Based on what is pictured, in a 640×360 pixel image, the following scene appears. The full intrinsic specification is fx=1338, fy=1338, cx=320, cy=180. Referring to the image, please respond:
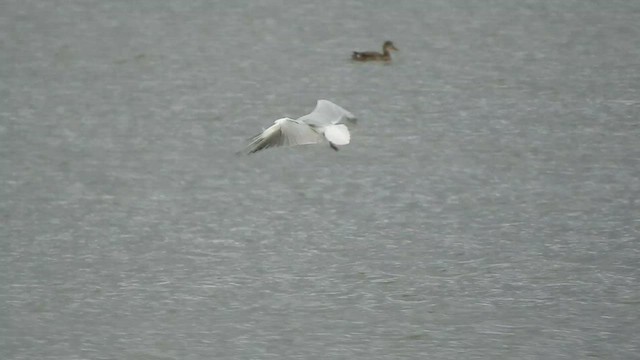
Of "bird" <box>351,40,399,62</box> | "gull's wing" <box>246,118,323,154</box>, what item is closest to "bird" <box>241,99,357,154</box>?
"gull's wing" <box>246,118,323,154</box>

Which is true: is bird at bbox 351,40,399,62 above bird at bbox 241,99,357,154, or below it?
above

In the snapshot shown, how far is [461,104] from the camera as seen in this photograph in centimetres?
305

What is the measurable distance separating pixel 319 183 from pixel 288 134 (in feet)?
0.45

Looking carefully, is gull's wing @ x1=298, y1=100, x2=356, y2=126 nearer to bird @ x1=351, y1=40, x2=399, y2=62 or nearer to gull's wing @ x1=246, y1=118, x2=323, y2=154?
gull's wing @ x1=246, y1=118, x2=323, y2=154

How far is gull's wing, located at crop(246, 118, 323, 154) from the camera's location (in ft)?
8.94

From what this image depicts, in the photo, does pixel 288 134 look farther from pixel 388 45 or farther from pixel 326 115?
pixel 388 45

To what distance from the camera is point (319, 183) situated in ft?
8.78

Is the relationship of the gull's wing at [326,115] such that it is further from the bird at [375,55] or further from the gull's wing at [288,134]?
the bird at [375,55]

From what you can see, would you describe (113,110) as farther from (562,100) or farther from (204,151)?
(562,100)

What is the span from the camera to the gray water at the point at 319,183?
2.09 meters

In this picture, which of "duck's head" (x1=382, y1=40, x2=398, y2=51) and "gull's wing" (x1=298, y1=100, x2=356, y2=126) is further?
"duck's head" (x1=382, y1=40, x2=398, y2=51)

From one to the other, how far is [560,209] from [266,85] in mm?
935

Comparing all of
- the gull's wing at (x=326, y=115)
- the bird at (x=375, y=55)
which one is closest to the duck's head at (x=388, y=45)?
the bird at (x=375, y=55)

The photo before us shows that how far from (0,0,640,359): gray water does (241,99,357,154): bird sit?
0.04 metres
